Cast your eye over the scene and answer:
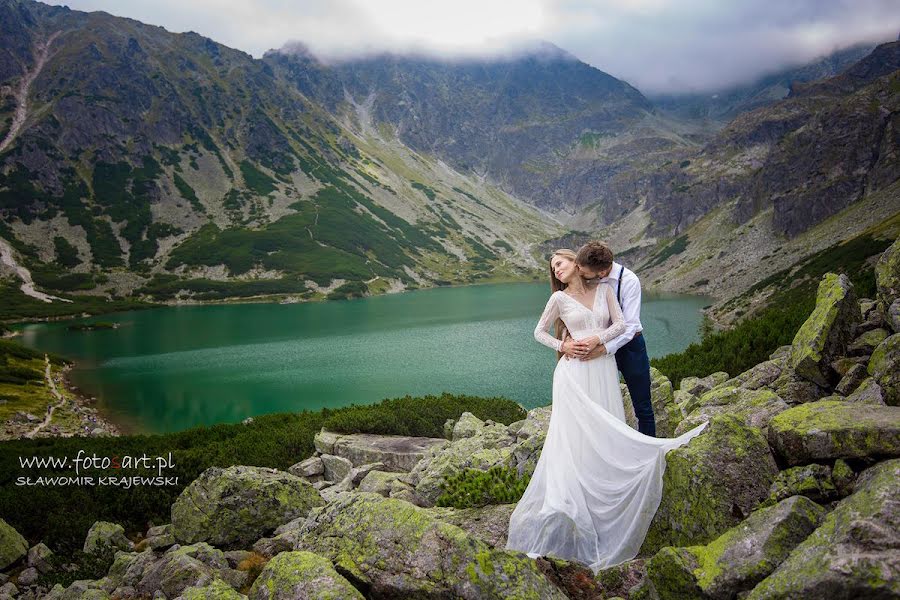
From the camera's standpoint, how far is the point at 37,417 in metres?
36.7

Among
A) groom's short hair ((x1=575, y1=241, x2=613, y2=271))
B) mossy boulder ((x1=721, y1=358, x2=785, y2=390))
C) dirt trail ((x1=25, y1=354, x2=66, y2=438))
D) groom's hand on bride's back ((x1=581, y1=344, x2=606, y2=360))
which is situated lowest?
dirt trail ((x1=25, y1=354, x2=66, y2=438))

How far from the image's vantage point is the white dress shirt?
705 cm

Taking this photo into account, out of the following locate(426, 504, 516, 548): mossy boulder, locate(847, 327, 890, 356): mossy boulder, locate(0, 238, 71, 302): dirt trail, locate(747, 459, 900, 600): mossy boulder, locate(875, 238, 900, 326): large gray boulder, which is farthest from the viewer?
locate(0, 238, 71, 302): dirt trail

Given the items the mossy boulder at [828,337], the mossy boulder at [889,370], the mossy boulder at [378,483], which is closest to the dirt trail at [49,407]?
the mossy boulder at [378,483]

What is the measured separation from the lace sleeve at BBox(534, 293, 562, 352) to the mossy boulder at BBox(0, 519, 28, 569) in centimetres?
1435

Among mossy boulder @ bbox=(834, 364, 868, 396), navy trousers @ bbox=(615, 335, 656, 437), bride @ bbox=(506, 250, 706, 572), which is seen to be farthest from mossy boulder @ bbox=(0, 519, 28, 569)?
mossy boulder @ bbox=(834, 364, 868, 396)

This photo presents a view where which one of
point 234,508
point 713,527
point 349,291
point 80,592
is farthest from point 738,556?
point 349,291

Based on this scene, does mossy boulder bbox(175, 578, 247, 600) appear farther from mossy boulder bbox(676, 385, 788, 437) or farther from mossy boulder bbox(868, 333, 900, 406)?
mossy boulder bbox(868, 333, 900, 406)

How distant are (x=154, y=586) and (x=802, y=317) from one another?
1091 inches

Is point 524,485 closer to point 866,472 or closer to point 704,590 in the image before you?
point 704,590

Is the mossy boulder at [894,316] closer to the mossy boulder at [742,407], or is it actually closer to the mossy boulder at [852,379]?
the mossy boulder at [852,379]

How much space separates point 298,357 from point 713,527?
65243 millimetres

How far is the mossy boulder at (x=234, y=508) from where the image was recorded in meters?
10.9

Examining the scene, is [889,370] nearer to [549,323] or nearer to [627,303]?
[627,303]
